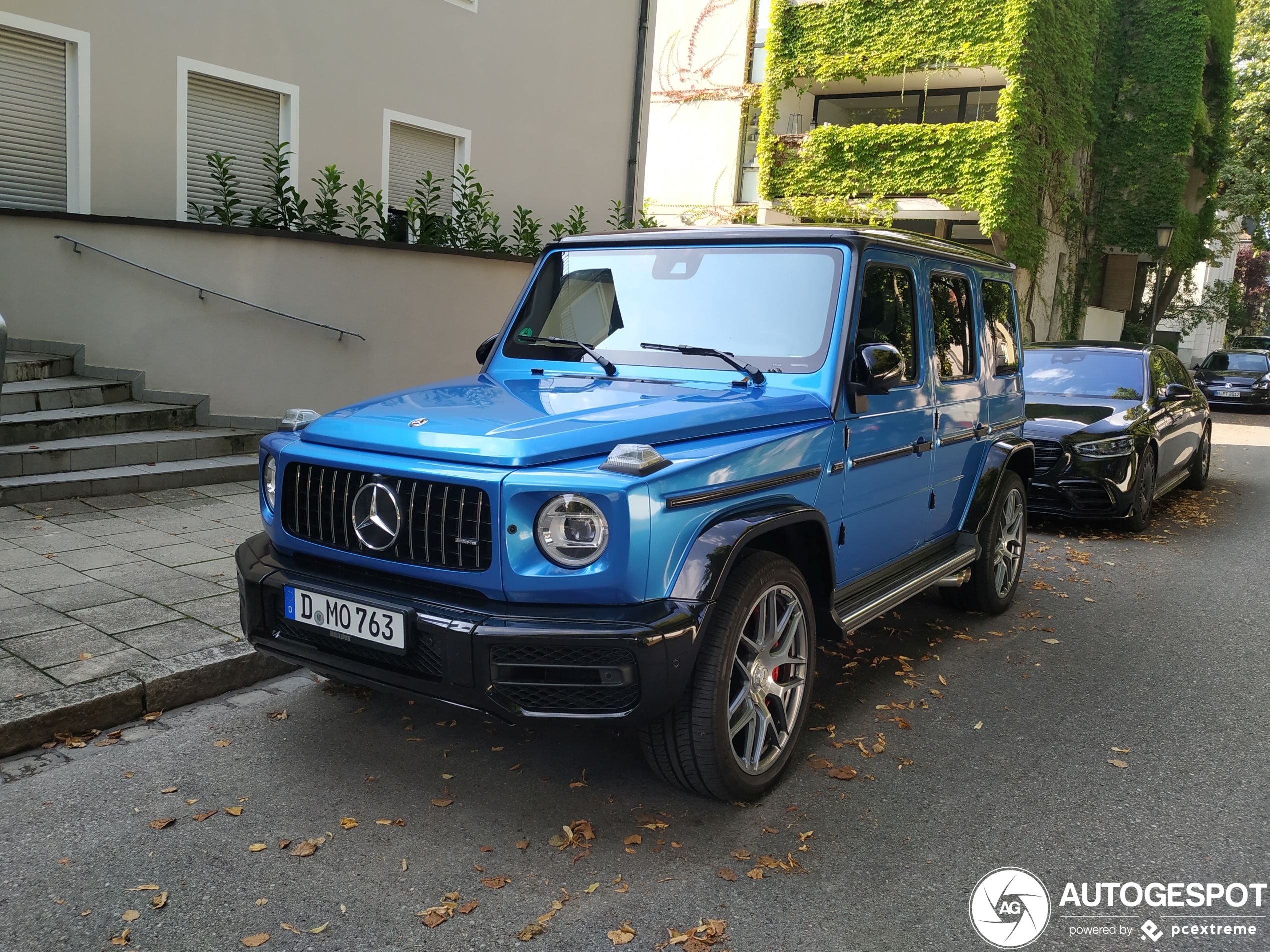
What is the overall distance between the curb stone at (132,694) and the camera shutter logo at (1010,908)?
3.14 m

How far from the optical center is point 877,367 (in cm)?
389

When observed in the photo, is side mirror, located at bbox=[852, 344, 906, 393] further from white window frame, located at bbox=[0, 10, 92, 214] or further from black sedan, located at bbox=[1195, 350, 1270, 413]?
black sedan, located at bbox=[1195, 350, 1270, 413]

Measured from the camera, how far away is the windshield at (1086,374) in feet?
30.3

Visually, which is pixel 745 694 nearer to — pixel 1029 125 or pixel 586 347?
pixel 586 347

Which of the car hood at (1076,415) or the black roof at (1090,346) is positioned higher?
the black roof at (1090,346)

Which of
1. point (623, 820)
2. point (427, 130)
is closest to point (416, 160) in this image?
point (427, 130)

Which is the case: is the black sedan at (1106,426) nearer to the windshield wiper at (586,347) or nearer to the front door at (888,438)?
the front door at (888,438)

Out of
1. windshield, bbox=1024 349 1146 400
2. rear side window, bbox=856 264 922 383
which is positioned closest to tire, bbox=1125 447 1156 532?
windshield, bbox=1024 349 1146 400

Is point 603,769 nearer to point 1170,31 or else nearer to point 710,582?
point 710,582

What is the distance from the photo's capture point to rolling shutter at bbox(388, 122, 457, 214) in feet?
38.2

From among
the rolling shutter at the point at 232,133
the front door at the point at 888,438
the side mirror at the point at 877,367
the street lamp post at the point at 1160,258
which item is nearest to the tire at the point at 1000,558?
the front door at the point at 888,438

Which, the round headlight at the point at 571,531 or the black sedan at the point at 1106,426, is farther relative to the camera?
the black sedan at the point at 1106,426

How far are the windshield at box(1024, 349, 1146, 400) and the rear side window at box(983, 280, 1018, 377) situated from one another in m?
3.48

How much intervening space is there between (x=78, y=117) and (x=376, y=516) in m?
7.67
